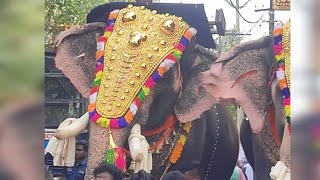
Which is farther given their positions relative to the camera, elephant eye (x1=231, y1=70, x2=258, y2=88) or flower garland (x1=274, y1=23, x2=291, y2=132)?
elephant eye (x1=231, y1=70, x2=258, y2=88)

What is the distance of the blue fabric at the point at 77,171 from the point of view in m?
2.61

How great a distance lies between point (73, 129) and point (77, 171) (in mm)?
202

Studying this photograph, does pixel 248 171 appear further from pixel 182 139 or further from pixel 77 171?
pixel 77 171

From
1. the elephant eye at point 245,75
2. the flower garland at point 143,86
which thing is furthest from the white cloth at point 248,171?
the flower garland at point 143,86

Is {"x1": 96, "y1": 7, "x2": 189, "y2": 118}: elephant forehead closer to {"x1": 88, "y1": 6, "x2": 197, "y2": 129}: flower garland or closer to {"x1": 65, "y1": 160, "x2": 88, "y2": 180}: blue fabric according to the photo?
{"x1": 88, "y1": 6, "x2": 197, "y2": 129}: flower garland

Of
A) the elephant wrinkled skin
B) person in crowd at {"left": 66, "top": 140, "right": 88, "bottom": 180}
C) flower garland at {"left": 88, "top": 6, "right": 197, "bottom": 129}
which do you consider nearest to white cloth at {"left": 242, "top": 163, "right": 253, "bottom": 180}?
the elephant wrinkled skin

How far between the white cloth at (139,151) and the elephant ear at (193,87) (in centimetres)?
20

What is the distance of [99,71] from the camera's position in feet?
8.28

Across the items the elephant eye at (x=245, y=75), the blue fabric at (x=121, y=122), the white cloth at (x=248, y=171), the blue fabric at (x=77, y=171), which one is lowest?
the white cloth at (x=248, y=171)

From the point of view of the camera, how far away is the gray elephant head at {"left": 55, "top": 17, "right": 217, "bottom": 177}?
2.59 m

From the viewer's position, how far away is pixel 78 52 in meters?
2.72

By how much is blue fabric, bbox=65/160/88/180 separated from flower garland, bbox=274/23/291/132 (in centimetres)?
86

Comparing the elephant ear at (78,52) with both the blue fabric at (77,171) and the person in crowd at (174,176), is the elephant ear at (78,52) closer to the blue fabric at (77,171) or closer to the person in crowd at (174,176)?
the blue fabric at (77,171)

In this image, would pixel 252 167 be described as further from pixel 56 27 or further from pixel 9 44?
pixel 9 44
